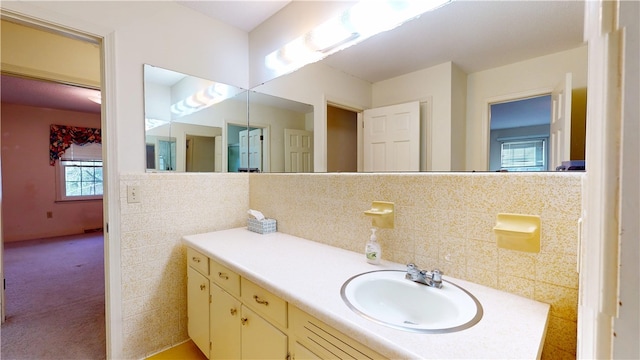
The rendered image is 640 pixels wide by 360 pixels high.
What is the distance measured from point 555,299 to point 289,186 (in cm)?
144

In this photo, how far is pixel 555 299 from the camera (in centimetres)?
86

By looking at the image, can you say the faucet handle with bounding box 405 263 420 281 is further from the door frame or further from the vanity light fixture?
the vanity light fixture

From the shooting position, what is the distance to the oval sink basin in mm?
875

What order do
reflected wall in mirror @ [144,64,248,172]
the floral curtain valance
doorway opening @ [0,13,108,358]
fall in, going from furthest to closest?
the floral curtain valance < doorway opening @ [0,13,108,358] < reflected wall in mirror @ [144,64,248,172]

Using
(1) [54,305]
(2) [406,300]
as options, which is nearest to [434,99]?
(2) [406,300]

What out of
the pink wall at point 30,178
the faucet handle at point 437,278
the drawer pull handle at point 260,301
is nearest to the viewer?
the faucet handle at point 437,278

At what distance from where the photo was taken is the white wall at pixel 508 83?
875 millimetres

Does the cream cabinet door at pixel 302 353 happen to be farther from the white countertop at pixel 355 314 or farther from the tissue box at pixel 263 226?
the tissue box at pixel 263 226

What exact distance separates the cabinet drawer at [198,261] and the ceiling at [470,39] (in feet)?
4.70

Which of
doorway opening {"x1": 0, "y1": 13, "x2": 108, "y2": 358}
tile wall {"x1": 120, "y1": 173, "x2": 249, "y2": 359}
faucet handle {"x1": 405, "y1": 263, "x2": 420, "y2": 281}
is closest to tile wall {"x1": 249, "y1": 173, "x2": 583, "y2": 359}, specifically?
faucet handle {"x1": 405, "y1": 263, "x2": 420, "y2": 281}

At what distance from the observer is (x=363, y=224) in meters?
1.41

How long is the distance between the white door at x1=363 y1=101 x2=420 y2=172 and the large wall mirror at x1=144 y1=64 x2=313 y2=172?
0.51 m

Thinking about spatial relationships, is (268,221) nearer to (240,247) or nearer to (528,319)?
(240,247)

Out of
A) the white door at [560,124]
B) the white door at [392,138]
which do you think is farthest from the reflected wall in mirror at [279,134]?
the white door at [560,124]
